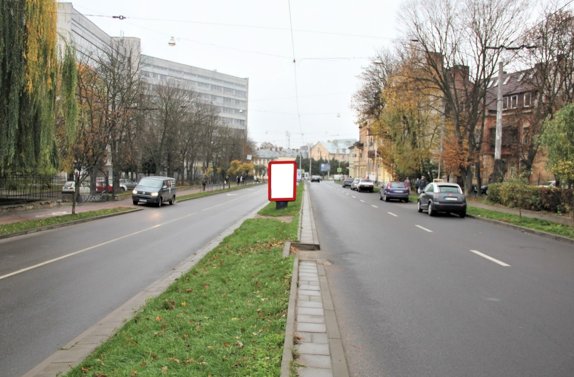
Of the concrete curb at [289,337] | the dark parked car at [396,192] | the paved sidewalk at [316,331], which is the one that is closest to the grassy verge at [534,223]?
the paved sidewalk at [316,331]

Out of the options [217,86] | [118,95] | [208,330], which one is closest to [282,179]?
[208,330]

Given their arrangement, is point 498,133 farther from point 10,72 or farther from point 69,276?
point 69,276

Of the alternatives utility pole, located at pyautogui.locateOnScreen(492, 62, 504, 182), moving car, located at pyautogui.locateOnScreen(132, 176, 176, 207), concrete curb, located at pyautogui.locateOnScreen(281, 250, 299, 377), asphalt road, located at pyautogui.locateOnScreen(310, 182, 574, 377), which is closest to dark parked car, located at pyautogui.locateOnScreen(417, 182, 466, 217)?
utility pole, located at pyautogui.locateOnScreen(492, 62, 504, 182)

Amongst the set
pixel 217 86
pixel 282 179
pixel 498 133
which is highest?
pixel 217 86

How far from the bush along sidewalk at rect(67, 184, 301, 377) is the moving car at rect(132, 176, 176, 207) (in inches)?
860

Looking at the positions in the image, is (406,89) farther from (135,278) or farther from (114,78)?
(135,278)

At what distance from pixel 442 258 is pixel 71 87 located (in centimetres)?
1544

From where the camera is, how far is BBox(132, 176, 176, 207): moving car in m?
29.0

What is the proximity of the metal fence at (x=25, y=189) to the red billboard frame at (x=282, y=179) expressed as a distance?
11735 mm

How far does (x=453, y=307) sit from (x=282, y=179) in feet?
40.0

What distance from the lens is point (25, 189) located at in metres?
24.5

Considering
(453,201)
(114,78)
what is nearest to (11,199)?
(114,78)

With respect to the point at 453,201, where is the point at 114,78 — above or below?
above

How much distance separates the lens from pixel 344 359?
4.29 m
